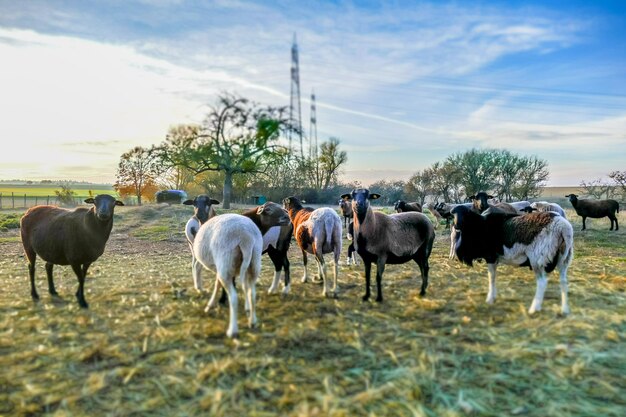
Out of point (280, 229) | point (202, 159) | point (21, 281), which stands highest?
point (202, 159)

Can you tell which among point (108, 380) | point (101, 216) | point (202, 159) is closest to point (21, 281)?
point (101, 216)

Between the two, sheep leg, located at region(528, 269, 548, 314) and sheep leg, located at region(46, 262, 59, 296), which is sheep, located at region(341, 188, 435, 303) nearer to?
sheep leg, located at region(528, 269, 548, 314)

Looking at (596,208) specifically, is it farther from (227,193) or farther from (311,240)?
(227,193)

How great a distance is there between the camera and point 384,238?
7789 millimetres

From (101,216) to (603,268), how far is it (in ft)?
40.9

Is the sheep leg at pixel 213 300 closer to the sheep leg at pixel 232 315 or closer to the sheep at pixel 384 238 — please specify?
the sheep leg at pixel 232 315

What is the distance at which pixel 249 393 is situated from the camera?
408 cm

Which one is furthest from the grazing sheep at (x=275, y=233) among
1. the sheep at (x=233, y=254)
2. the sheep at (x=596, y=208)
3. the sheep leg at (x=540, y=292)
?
the sheep at (x=596, y=208)

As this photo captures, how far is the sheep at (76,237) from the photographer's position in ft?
23.9

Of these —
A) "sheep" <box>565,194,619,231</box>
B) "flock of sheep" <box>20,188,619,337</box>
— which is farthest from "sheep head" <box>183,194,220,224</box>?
"sheep" <box>565,194,619,231</box>

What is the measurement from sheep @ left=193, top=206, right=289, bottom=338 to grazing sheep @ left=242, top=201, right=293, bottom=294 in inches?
51.1

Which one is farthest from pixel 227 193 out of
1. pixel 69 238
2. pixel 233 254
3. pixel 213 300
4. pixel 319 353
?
pixel 319 353

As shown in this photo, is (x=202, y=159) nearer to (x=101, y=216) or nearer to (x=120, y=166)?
(x=120, y=166)

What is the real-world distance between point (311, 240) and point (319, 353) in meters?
3.63
